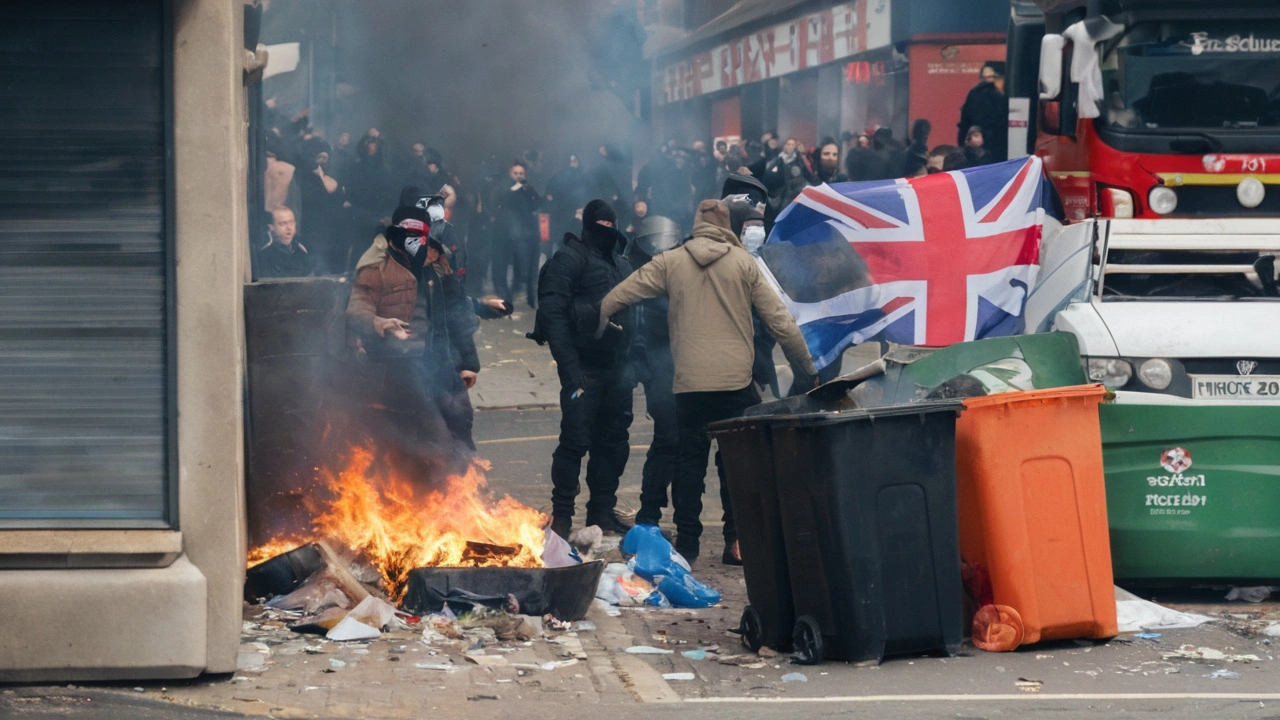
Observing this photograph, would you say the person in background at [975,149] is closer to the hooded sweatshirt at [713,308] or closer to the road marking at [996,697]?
the hooded sweatshirt at [713,308]

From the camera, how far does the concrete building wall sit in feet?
17.8

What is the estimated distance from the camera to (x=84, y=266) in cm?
554

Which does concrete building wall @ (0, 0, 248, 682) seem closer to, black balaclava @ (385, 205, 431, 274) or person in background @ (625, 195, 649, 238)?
black balaclava @ (385, 205, 431, 274)

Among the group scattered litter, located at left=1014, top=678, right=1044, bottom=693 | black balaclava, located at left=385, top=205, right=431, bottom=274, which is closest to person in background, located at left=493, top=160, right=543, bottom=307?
black balaclava, located at left=385, top=205, right=431, bottom=274

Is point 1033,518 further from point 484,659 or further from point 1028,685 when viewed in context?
point 484,659

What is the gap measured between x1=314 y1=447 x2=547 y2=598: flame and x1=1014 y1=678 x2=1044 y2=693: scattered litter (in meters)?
2.15

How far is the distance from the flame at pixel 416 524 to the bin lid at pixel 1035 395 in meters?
2.03

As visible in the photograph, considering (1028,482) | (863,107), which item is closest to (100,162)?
(1028,482)

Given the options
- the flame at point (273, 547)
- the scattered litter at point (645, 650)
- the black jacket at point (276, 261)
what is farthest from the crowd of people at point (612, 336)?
the black jacket at point (276, 261)

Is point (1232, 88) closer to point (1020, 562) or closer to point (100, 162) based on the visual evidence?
point (1020, 562)

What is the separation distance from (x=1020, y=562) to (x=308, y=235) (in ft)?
40.5

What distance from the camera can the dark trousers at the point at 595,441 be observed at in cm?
820

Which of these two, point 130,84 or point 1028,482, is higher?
point 130,84

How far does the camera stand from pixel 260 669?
19.0 feet
